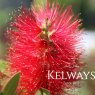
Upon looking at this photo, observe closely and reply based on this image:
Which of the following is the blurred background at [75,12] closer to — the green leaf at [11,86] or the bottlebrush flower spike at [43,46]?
the bottlebrush flower spike at [43,46]

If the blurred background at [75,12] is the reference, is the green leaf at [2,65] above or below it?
below

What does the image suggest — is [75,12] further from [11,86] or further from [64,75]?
[11,86]

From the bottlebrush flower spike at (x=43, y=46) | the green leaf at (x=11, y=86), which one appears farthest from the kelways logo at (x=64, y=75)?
the green leaf at (x=11, y=86)

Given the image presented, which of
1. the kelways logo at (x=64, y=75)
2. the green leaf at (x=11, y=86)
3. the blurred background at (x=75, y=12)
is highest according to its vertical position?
the blurred background at (x=75, y=12)

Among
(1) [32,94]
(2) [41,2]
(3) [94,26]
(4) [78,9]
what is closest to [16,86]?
(1) [32,94]

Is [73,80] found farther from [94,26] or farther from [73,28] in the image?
[94,26]

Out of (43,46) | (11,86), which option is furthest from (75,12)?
(11,86)

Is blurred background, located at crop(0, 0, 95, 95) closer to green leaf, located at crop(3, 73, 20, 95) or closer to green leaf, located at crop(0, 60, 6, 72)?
green leaf, located at crop(0, 60, 6, 72)

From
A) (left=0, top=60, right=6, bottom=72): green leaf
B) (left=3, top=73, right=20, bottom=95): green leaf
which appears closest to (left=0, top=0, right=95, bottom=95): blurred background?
(left=0, top=60, right=6, bottom=72): green leaf
